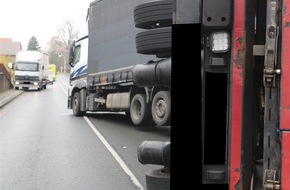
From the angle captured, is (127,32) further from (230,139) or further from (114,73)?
(230,139)

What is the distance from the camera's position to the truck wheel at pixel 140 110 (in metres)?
11.9

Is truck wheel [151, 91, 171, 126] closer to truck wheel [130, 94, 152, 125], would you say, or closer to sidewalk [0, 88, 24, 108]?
truck wheel [130, 94, 152, 125]

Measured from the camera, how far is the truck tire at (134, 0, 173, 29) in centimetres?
394

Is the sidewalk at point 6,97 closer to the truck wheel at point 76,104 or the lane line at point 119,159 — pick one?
the truck wheel at point 76,104

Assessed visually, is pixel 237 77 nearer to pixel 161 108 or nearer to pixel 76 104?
pixel 161 108

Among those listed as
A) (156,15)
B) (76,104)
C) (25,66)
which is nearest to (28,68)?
(25,66)

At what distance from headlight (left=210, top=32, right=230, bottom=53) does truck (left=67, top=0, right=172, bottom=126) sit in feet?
19.2

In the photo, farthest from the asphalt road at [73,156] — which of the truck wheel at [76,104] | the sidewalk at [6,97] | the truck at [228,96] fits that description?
the sidewalk at [6,97]

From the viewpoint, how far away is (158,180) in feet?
11.2

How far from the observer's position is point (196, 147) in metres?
2.30

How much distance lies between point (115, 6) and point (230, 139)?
11.4 m

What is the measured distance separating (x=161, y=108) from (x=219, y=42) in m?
8.55

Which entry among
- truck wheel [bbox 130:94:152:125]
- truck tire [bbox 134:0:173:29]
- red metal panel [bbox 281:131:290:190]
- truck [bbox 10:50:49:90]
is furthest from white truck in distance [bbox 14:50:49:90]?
red metal panel [bbox 281:131:290:190]

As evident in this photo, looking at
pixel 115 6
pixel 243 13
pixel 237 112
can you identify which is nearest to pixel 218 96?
pixel 237 112
